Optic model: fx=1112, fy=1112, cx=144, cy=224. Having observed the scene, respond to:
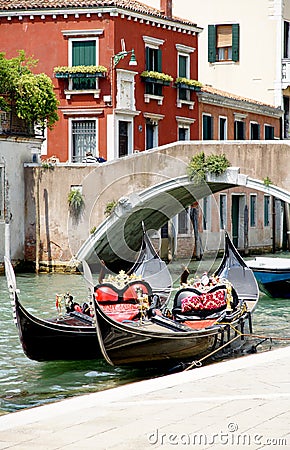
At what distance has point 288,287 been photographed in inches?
457

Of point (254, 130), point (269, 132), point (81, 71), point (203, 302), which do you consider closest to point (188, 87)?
point (81, 71)

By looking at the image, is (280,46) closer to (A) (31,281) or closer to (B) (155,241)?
(B) (155,241)

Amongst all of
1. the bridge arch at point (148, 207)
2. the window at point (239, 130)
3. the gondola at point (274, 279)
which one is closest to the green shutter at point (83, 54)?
the bridge arch at point (148, 207)

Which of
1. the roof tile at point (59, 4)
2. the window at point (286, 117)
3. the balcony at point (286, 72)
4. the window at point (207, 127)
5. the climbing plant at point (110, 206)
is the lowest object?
the climbing plant at point (110, 206)

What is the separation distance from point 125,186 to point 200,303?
5956mm

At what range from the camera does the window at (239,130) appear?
18.4 meters

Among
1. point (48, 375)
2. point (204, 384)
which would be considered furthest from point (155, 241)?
point (204, 384)

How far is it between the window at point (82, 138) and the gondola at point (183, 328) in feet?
21.6

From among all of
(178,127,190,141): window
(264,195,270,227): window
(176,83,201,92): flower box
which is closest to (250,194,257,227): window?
(264,195,270,227): window

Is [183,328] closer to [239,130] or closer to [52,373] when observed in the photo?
[52,373]

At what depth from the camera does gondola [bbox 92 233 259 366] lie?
269 inches

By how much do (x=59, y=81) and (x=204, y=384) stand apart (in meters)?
10.7

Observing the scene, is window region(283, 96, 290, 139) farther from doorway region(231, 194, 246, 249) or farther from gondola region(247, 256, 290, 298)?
gondola region(247, 256, 290, 298)

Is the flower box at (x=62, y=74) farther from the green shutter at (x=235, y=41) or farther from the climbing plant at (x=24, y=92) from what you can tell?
the green shutter at (x=235, y=41)
